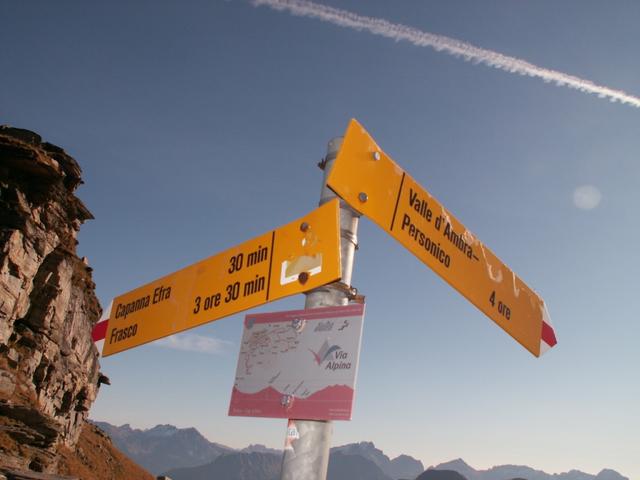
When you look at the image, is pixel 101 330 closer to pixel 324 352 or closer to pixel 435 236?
pixel 324 352

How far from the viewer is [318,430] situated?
2961mm

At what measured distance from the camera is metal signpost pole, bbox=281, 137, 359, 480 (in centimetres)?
292

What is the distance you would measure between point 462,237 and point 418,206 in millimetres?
629

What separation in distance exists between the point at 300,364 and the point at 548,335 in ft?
9.80

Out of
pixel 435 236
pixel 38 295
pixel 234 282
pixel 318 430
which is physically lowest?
pixel 318 430

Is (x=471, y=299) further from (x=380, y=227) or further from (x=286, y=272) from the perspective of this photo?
(x=286, y=272)

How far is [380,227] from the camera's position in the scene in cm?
330

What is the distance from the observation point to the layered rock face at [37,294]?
34.9m

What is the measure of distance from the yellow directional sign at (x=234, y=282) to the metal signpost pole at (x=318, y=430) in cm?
23

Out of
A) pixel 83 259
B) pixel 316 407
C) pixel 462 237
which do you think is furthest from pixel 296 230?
pixel 83 259

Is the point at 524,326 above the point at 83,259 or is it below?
below

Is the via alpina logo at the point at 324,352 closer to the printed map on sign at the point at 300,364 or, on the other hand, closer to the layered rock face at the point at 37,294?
the printed map on sign at the point at 300,364

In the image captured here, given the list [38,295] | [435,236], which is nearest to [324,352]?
[435,236]

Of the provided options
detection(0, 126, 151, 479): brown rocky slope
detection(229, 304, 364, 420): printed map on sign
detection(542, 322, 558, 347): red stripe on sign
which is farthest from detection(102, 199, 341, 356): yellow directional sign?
detection(0, 126, 151, 479): brown rocky slope
